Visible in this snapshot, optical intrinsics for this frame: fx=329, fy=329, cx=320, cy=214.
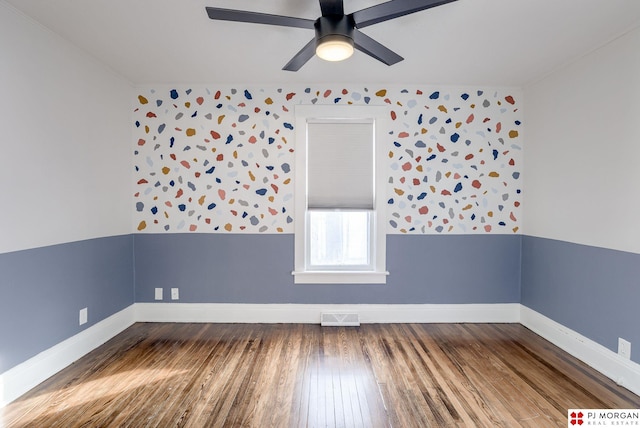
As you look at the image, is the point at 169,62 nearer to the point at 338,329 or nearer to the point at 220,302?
the point at 220,302

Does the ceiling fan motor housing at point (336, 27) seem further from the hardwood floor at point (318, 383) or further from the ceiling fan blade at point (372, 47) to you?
the hardwood floor at point (318, 383)

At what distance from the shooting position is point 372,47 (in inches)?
86.3

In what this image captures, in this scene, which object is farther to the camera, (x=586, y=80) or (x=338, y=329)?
(x=338, y=329)

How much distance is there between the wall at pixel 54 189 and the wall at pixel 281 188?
1.38 feet

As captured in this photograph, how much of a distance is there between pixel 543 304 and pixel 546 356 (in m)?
0.65

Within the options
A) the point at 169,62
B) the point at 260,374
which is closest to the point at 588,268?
the point at 260,374

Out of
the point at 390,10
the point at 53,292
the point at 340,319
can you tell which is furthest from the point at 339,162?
the point at 53,292

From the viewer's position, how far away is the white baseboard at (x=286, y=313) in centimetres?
372

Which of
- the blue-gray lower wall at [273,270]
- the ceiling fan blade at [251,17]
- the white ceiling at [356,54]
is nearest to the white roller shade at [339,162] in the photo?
the white ceiling at [356,54]

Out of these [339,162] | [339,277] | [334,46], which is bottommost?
[339,277]

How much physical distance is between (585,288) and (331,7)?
3.12m

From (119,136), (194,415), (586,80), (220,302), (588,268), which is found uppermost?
(586,80)

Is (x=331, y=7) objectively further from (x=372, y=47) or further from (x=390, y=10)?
(x=372, y=47)

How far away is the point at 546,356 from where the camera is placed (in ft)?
9.70
